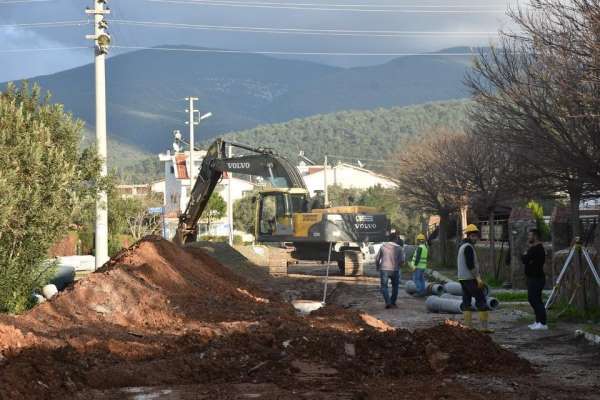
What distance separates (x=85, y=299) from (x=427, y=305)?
7.33 meters

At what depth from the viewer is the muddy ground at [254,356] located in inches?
Answer: 389

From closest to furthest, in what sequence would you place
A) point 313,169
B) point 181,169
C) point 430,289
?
point 430,289, point 181,169, point 313,169

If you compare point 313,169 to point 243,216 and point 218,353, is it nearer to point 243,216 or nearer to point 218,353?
point 243,216

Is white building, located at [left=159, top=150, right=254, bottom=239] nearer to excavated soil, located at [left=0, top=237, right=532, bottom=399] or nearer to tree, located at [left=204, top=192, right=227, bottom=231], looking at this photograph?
tree, located at [left=204, top=192, right=227, bottom=231]

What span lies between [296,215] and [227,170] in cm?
309

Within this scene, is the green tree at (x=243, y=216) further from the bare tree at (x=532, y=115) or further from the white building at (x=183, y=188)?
the bare tree at (x=532, y=115)

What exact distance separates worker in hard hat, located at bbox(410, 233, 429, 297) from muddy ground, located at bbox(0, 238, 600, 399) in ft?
19.5

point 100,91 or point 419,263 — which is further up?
point 100,91

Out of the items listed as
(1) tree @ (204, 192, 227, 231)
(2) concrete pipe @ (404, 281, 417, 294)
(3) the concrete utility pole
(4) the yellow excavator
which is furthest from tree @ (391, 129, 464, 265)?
(1) tree @ (204, 192, 227, 231)

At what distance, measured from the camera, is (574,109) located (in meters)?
17.7

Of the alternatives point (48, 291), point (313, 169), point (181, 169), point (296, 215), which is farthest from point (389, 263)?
point (313, 169)

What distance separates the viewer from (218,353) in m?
11.8

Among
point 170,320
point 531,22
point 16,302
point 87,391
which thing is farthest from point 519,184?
point 87,391

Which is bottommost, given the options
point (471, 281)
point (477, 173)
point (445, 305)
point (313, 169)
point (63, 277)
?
point (445, 305)
